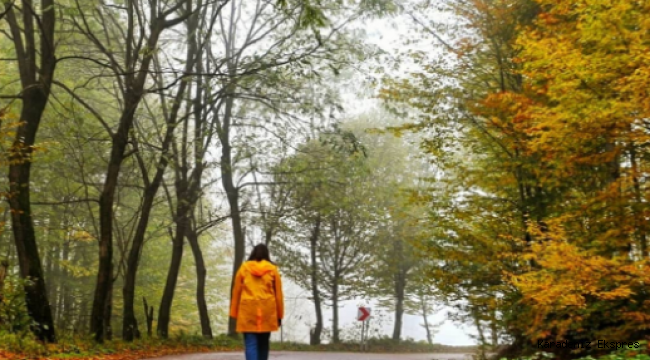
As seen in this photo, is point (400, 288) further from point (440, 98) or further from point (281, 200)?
point (440, 98)

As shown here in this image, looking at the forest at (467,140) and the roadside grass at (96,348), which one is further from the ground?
the forest at (467,140)

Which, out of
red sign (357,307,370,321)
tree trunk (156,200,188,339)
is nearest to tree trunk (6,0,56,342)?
tree trunk (156,200,188,339)

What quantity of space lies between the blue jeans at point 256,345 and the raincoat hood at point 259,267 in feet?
2.26

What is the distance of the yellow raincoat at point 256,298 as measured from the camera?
6.38 meters

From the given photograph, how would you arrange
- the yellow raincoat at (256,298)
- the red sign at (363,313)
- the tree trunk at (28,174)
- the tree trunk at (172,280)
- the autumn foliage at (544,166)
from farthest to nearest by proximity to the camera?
the red sign at (363,313)
the tree trunk at (172,280)
the tree trunk at (28,174)
the autumn foliage at (544,166)
the yellow raincoat at (256,298)

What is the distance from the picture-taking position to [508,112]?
10.2 metres

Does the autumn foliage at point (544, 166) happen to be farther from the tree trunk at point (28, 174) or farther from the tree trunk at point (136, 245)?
the tree trunk at point (28, 174)

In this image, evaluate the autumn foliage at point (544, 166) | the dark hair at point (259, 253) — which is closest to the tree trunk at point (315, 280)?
the autumn foliage at point (544, 166)

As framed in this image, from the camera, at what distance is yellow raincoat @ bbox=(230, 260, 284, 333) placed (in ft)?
20.9

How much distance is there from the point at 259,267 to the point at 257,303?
15.6 inches

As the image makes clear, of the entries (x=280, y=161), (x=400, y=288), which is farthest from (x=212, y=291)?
(x=280, y=161)

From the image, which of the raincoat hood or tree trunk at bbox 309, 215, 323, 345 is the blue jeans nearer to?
the raincoat hood

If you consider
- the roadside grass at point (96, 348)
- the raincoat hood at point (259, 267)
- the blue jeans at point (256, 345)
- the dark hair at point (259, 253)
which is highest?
the dark hair at point (259, 253)

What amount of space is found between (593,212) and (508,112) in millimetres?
2515
